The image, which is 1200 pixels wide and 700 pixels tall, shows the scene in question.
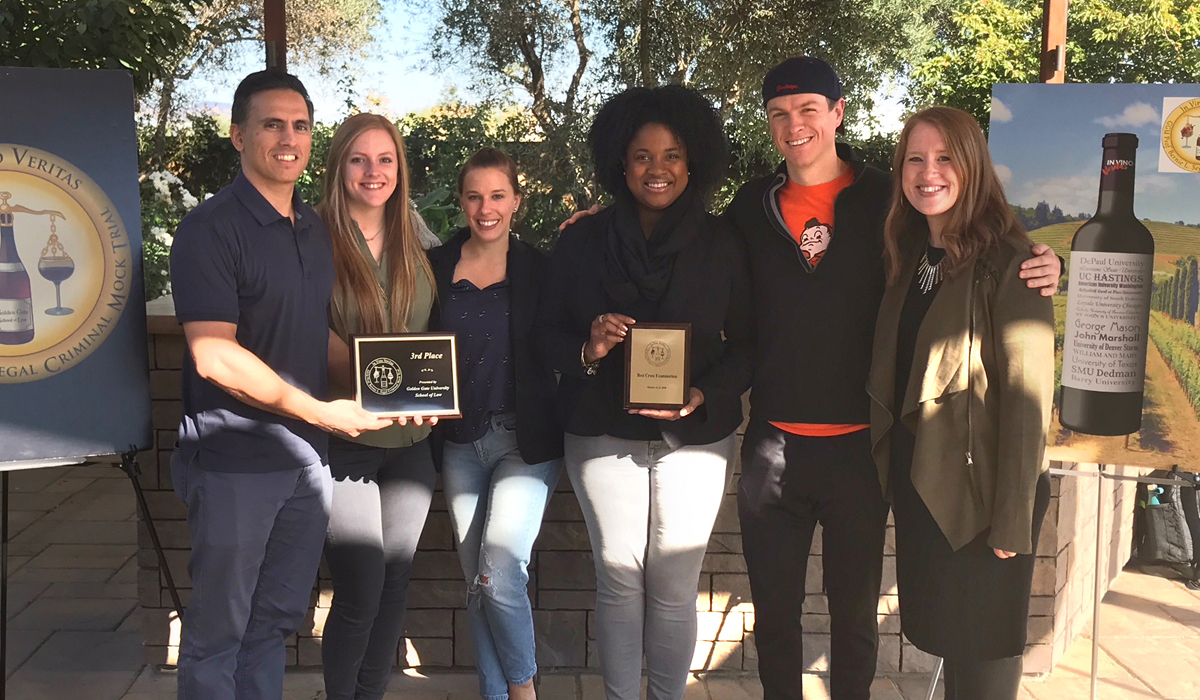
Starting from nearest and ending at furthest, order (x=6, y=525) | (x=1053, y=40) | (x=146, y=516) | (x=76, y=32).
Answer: (x=6, y=525) < (x=146, y=516) < (x=1053, y=40) < (x=76, y=32)

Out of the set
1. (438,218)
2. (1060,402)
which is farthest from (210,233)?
(438,218)

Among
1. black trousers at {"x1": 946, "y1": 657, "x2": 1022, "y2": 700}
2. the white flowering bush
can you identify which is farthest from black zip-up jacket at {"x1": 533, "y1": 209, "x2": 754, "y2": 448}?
the white flowering bush

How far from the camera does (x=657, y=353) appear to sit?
234 cm

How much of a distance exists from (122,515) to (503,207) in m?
4.00

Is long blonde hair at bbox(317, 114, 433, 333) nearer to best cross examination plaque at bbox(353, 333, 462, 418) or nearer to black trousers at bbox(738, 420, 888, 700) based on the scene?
best cross examination plaque at bbox(353, 333, 462, 418)

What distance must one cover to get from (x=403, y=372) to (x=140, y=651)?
2.00 meters

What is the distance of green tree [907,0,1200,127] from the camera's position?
9391 millimetres

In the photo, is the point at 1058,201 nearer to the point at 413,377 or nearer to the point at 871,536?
the point at 871,536

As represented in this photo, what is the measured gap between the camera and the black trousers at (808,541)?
2.38 m

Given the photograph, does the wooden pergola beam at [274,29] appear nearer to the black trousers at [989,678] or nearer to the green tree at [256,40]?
the black trousers at [989,678]

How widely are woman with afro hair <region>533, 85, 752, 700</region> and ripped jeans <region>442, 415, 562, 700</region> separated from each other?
0.15 meters

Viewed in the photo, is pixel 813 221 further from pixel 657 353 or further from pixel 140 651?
pixel 140 651

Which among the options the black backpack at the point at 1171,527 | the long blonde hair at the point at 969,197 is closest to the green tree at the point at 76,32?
the long blonde hair at the point at 969,197

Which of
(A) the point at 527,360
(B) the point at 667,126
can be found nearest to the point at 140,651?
(A) the point at 527,360
